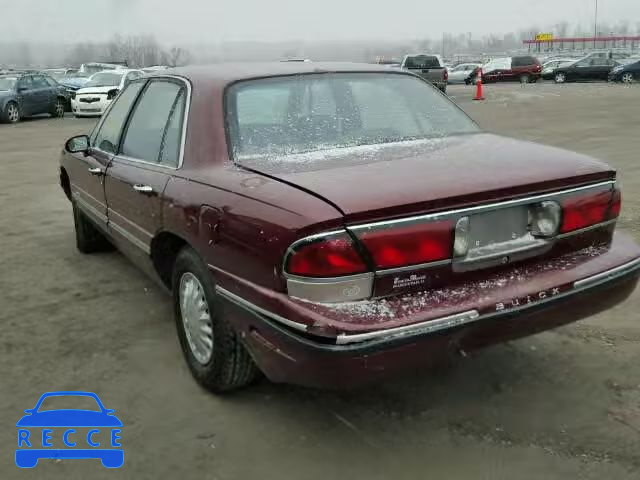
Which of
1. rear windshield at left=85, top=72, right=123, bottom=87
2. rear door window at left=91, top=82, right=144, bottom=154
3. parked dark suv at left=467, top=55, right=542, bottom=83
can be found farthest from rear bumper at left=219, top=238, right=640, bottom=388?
parked dark suv at left=467, top=55, right=542, bottom=83

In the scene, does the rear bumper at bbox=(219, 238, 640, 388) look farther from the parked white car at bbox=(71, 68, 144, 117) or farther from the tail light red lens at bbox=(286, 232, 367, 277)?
the parked white car at bbox=(71, 68, 144, 117)

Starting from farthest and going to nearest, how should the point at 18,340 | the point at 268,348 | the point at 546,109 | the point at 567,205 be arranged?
the point at 546,109
the point at 18,340
the point at 567,205
the point at 268,348

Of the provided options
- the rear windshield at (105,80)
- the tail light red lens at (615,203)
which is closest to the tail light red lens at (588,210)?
the tail light red lens at (615,203)

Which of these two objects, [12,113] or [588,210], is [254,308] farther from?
[12,113]

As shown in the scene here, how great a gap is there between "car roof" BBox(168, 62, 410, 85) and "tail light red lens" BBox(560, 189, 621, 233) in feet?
4.90

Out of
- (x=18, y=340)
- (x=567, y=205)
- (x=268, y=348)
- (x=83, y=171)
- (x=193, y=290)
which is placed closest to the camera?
(x=268, y=348)

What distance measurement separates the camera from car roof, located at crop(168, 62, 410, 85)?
3479mm

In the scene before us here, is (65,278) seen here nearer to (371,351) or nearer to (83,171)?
(83,171)

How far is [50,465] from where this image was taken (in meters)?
2.74

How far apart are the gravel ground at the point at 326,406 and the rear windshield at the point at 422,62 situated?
2407 cm

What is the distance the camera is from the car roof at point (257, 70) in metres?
3.48

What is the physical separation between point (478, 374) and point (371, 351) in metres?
1.20

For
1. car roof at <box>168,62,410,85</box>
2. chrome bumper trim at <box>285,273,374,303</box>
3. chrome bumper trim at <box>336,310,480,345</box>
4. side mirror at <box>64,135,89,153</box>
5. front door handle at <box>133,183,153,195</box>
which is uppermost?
car roof at <box>168,62,410,85</box>

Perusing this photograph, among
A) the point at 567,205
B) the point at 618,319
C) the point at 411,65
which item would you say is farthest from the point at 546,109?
the point at 567,205
